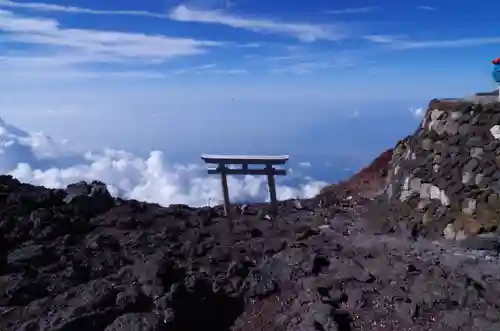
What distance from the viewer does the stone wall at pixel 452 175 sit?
41.8 ft

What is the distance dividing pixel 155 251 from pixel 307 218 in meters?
5.25

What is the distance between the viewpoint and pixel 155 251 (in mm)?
13828

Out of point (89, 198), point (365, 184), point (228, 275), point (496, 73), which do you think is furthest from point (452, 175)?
point (89, 198)

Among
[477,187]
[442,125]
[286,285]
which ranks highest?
[442,125]

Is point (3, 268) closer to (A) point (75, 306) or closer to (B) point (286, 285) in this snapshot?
(A) point (75, 306)

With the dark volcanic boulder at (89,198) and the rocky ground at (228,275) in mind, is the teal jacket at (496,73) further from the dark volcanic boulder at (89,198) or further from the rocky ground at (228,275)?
the dark volcanic boulder at (89,198)

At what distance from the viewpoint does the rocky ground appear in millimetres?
10180

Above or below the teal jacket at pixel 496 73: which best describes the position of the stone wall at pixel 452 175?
below

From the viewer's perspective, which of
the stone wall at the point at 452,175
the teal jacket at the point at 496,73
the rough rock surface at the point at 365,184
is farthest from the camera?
the rough rock surface at the point at 365,184

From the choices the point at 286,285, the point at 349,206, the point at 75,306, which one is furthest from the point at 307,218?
the point at 75,306

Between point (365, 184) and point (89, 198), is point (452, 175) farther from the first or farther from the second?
point (89, 198)

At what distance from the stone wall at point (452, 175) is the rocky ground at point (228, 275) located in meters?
0.65

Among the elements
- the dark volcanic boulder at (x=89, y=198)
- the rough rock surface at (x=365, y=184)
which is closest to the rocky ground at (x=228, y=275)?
the dark volcanic boulder at (x=89, y=198)

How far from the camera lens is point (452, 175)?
13898 millimetres
